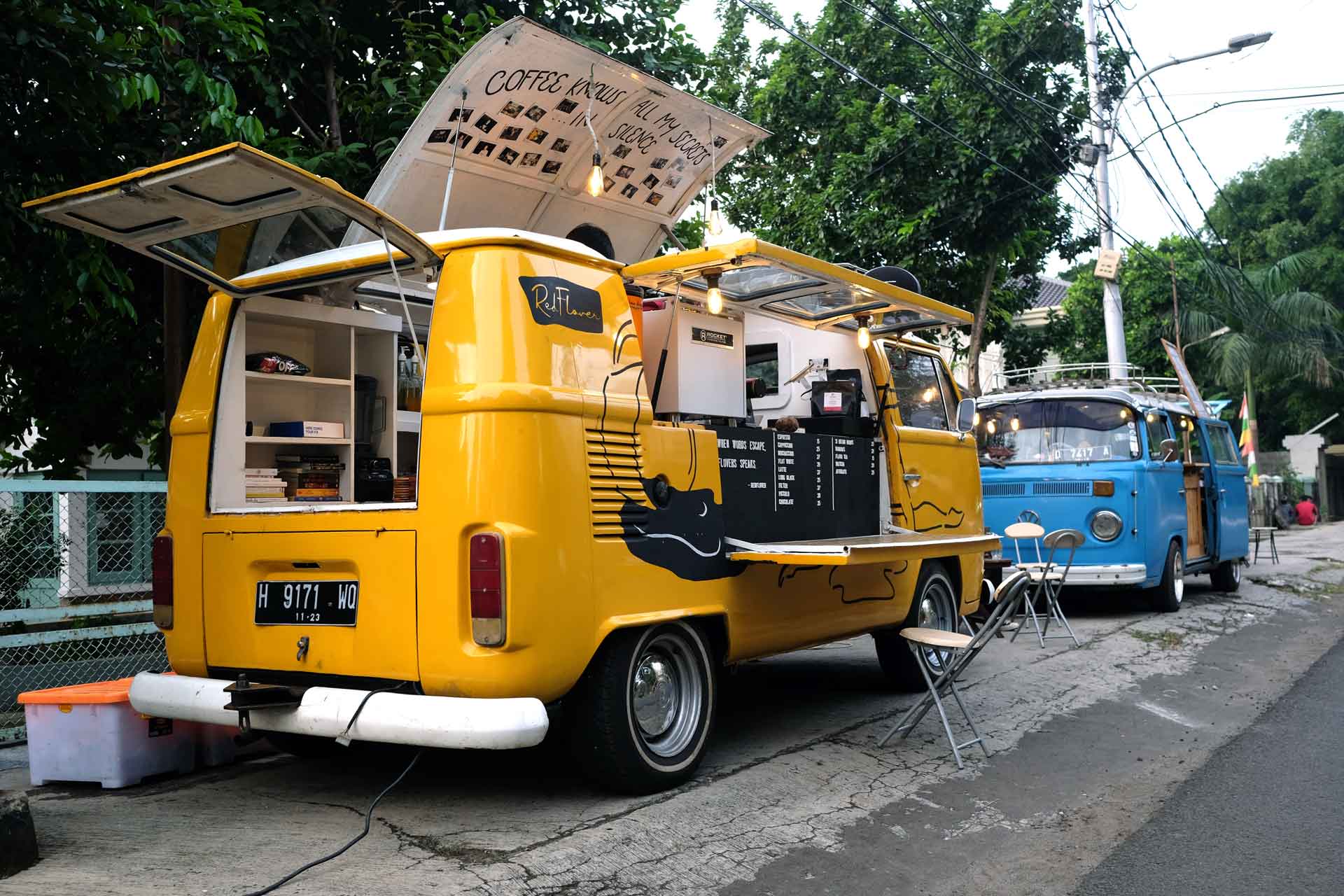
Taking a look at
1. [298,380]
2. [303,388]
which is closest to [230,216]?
[298,380]

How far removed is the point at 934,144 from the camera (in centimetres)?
1628

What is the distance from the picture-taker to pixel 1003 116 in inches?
631

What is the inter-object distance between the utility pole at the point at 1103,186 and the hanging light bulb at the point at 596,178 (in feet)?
39.8

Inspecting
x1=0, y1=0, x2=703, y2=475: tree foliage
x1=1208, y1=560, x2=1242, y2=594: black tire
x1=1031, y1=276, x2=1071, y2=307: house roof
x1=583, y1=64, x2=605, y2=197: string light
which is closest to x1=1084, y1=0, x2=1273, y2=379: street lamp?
x1=1208, y1=560, x2=1242, y2=594: black tire

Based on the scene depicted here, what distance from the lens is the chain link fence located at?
21.5 feet

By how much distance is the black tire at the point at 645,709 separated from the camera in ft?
16.5

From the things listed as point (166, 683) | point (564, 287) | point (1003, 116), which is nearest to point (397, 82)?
point (564, 287)

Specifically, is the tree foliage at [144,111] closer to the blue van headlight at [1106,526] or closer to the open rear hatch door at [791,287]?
the open rear hatch door at [791,287]

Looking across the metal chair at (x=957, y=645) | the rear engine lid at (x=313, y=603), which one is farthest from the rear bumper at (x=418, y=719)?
the metal chair at (x=957, y=645)

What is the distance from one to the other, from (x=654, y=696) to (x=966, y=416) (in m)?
3.96

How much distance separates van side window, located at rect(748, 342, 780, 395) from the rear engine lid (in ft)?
10.8

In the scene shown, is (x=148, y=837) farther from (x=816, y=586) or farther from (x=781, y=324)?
(x=781, y=324)

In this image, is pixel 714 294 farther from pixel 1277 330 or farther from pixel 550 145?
pixel 1277 330

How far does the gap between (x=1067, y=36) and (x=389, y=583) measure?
15230 millimetres
